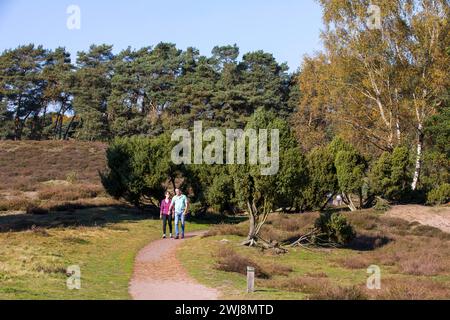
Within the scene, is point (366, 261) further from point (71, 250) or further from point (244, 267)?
point (71, 250)

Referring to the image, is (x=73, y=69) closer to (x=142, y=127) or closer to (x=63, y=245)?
(x=142, y=127)

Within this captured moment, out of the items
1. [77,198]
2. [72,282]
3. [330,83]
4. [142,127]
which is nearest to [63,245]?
[72,282]

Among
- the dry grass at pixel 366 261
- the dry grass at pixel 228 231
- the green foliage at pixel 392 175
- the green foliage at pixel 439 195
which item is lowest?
the dry grass at pixel 366 261

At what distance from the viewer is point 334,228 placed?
78.3 feet

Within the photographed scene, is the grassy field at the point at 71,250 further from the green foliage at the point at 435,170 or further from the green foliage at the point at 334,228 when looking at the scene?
the green foliage at the point at 435,170

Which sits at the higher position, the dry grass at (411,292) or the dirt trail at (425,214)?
the dirt trail at (425,214)

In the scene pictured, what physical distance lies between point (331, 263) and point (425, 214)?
1600 centimetres

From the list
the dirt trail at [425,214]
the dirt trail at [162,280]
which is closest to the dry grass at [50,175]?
the dirt trail at [162,280]

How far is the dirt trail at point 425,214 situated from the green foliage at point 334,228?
9.73m

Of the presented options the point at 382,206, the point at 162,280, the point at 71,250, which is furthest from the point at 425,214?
the point at 162,280

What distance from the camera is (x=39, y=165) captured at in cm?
5891

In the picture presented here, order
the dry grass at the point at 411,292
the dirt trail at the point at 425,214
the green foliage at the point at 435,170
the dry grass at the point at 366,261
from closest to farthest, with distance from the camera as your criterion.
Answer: the dry grass at the point at 411,292 < the dry grass at the point at 366,261 < the dirt trail at the point at 425,214 < the green foliage at the point at 435,170

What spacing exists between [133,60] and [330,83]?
4754 cm

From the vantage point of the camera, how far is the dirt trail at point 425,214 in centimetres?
3219
